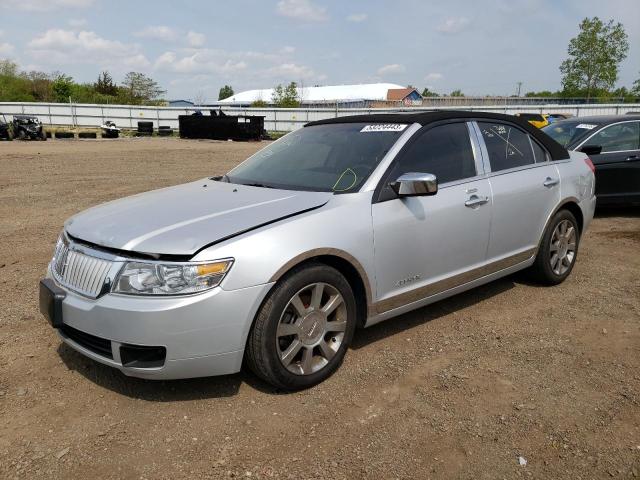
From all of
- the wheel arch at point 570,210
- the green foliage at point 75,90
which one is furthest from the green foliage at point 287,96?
the wheel arch at point 570,210

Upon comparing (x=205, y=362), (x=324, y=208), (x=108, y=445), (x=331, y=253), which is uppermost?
(x=324, y=208)

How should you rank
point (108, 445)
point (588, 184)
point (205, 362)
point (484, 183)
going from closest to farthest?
point (108, 445)
point (205, 362)
point (484, 183)
point (588, 184)

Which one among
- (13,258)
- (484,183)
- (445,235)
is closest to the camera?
(445,235)

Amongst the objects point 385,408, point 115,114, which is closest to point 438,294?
point 385,408

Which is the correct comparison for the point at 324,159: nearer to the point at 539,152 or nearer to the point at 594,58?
the point at 539,152

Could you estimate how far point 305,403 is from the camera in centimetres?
310

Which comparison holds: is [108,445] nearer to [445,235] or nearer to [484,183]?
[445,235]

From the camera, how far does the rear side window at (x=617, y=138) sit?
788 cm

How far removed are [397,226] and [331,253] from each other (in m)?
0.57

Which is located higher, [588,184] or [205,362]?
[588,184]

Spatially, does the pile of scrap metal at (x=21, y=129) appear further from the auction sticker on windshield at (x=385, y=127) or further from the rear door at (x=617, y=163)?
the auction sticker on windshield at (x=385, y=127)

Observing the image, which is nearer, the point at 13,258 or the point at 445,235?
the point at 445,235

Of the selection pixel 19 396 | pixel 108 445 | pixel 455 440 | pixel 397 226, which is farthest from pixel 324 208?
pixel 19 396

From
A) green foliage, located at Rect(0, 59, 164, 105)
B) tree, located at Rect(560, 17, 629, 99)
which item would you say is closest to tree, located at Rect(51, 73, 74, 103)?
green foliage, located at Rect(0, 59, 164, 105)
